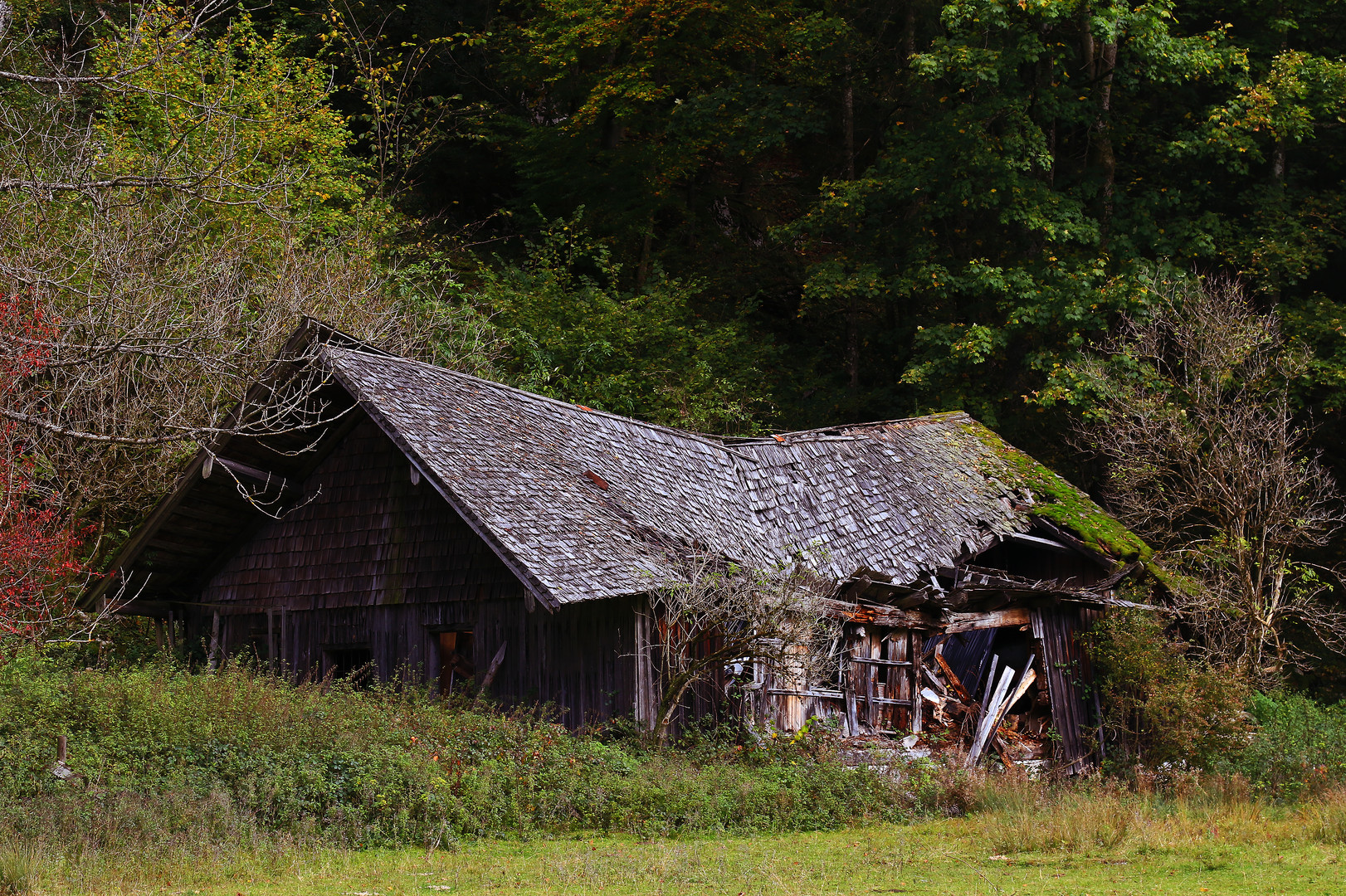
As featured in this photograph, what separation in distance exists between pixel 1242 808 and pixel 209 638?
14.6 metres

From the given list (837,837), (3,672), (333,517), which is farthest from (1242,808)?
(3,672)

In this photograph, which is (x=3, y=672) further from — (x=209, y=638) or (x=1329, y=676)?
(x=1329, y=676)

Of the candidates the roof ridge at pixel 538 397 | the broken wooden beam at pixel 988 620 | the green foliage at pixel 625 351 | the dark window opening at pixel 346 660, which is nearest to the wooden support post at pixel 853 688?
the broken wooden beam at pixel 988 620

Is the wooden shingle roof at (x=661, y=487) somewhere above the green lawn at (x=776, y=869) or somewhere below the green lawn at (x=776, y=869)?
above

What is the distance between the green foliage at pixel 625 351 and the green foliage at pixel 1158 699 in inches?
437

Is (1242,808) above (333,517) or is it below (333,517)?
below

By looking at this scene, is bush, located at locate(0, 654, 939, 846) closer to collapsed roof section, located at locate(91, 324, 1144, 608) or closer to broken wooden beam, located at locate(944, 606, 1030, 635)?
collapsed roof section, located at locate(91, 324, 1144, 608)

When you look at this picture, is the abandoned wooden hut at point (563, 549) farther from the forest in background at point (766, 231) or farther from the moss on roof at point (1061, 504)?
the forest in background at point (766, 231)

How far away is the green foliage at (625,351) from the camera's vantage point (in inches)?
1132

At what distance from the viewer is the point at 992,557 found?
23859 mm

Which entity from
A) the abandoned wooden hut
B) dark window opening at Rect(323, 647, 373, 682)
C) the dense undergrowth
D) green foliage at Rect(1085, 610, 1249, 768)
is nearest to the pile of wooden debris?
the abandoned wooden hut

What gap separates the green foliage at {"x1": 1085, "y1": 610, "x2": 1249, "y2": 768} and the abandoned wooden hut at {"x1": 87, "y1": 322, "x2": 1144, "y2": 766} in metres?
0.63

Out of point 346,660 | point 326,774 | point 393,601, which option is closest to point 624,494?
point 393,601

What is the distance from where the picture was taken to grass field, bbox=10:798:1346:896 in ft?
33.6
